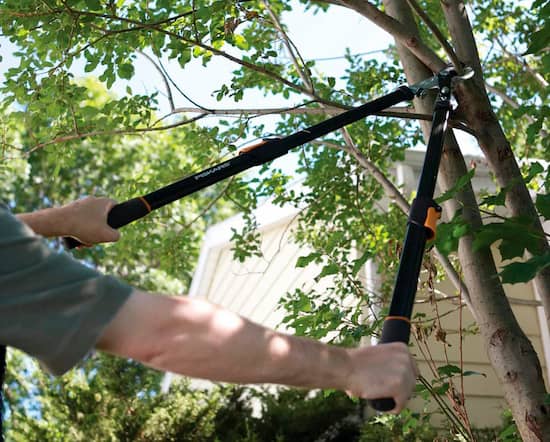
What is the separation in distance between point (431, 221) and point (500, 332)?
1030 mm

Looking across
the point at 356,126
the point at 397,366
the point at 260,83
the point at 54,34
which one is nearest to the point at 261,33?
the point at 260,83

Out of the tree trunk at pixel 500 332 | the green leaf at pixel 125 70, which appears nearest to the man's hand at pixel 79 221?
the tree trunk at pixel 500 332

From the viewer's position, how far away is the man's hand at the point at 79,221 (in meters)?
1.75

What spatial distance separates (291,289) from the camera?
8047mm

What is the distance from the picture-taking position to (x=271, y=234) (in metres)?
8.62

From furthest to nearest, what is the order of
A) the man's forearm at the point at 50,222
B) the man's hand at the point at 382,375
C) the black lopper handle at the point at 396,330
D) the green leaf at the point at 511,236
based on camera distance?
the green leaf at the point at 511,236
the man's forearm at the point at 50,222
the black lopper handle at the point at 396,330
the man's hand at the point at 382,375

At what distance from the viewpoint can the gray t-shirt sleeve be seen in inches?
39.9

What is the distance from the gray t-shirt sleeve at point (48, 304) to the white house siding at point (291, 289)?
3663 mm

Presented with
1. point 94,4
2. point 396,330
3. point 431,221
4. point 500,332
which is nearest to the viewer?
point 396,330

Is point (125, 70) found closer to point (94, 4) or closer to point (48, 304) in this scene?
point (94, 4)

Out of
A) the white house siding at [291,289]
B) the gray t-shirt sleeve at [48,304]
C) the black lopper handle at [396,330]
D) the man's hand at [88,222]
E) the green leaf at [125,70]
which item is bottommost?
the gray t-shirt sleeve at [48,304]

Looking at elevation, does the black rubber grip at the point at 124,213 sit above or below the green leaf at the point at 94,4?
below

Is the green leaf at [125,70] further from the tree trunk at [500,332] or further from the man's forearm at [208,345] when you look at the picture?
the man's forearm at [208,345]

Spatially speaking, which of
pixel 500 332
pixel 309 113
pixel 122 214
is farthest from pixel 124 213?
pixel 309 113
